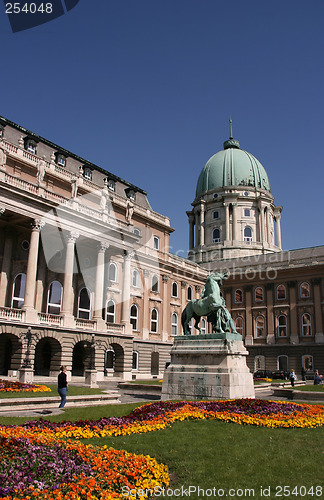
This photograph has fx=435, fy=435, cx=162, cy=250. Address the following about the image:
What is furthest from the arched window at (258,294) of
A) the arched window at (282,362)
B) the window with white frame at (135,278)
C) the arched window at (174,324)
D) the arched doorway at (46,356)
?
the arched doorway at (46,356)

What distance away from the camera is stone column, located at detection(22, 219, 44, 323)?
34969 mm

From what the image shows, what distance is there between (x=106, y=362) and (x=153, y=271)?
14486 millimetres

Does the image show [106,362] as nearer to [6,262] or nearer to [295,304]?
[6,262]

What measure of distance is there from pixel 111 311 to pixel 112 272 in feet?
14.8

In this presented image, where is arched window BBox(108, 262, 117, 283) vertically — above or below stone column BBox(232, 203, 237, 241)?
below

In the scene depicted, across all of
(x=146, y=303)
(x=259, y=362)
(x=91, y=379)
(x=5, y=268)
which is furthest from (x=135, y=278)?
(x=259, y=362)

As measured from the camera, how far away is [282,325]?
6431 centimetres

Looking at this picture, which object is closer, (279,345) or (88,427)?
(88,427)

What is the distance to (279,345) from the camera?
206 feet

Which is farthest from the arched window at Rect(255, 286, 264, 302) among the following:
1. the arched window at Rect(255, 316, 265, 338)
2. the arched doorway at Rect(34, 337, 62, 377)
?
the arched doorway at Rect(34, 337, 62, 377)

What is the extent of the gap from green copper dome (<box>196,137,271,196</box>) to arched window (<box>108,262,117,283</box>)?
150ft

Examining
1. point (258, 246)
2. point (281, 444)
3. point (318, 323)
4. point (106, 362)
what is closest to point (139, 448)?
point (281, 444)

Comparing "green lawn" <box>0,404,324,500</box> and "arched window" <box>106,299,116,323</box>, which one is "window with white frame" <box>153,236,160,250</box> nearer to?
"arched window" <box>106,299,116,323</box>

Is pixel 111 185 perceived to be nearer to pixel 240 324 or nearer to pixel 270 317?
pixel 240 324
